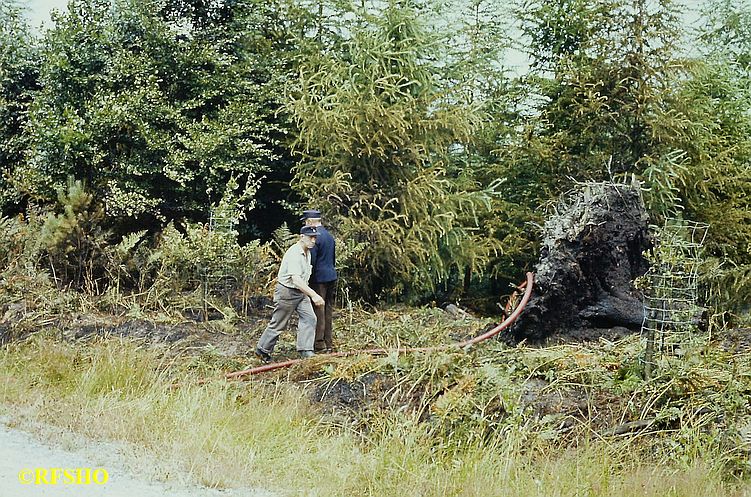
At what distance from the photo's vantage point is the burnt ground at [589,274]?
877 cm

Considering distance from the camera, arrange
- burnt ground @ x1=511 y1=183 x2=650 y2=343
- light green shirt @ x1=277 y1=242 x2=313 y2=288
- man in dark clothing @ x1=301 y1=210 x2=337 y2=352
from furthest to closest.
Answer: man in dark clothing @ x1=301 y1=210 x2=337 y2=352 < burnt ground @ x1=511 y1=183 x2=650 y2=343 < light green shirt @ x1=277 y1=242 x2=313 y2=288

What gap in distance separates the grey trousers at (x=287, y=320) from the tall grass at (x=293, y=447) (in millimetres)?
975

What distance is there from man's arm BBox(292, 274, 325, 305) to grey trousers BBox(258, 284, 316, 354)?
169mm

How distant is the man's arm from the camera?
8266 mm

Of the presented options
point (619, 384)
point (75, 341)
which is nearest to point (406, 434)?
point (619, 384)

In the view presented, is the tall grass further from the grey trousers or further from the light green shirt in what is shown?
the light green shirt

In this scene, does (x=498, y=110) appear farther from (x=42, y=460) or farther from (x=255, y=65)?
(x=42, y=460)

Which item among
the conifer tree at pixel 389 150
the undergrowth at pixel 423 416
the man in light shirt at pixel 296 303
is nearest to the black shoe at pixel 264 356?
the man in light shirt at pixel 296 303

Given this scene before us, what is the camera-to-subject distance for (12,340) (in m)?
9.09

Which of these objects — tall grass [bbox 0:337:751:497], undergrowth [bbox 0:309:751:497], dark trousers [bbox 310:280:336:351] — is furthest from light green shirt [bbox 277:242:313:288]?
tall grass [bbox 0:337:751:497]

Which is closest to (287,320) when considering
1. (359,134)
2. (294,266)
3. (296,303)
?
(296,303)

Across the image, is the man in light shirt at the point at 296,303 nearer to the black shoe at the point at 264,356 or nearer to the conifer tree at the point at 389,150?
the black shoe at the point at 264,356

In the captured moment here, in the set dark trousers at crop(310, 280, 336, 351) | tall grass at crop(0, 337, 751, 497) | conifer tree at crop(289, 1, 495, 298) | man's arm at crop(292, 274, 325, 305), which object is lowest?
tall grass at crop(0, 337, 751, 497)

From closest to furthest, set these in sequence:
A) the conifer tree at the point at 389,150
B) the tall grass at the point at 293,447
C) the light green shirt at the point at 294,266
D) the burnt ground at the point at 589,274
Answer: the tall grass at the point at 293,447
the light green shirt at the point at 294,266
the burnt ground at the point at 589,274
the conifer tree at the point at 389,150
